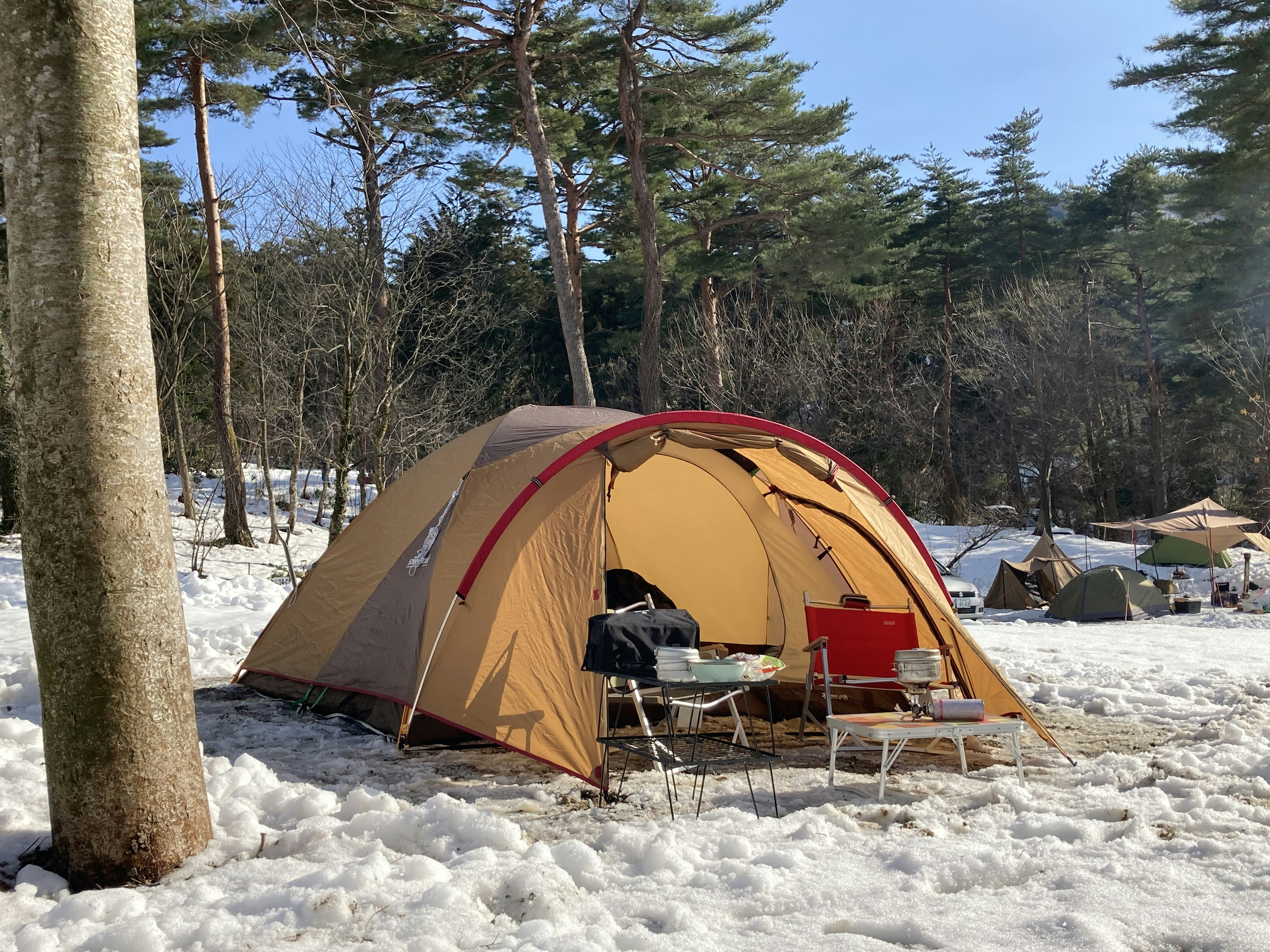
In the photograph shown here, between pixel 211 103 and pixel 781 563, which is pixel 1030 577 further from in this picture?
pixel 211 103

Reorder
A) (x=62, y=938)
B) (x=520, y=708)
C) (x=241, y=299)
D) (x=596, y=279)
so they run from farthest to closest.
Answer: (x=596, y=279)
(x=241, y=299)
(x=520, y=708)
(x=62, y=938)

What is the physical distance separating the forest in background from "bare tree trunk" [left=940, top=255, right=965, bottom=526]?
118mm

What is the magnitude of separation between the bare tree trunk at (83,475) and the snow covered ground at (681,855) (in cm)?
25

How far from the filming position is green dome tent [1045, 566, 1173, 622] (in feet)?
50.9

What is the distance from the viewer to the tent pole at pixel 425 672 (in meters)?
5.48

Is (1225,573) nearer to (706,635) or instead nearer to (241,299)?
(706,635)

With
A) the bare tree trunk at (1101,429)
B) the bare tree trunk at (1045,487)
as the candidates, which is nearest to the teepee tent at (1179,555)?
the bare tree trunk at (1045,487)

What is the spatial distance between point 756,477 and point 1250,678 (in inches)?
153

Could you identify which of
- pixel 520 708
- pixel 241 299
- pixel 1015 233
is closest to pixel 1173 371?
pixel 1015 233

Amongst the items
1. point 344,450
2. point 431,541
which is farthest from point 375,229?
point 431,541

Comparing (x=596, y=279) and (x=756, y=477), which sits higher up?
(x=596, y=279)

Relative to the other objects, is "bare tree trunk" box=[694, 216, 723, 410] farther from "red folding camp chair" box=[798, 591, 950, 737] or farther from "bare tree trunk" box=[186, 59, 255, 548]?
"red folding camp chair" box=[798, 591, 950, 737]

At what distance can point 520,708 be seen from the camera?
5.25m

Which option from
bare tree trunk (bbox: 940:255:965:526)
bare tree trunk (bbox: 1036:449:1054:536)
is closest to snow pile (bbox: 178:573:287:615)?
bare tree trunk (bbox: 1036:449:1054:536)
